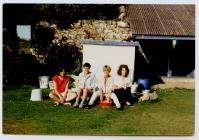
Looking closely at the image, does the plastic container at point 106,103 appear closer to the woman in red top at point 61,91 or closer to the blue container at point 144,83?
A: the woman in red top at point 61,91

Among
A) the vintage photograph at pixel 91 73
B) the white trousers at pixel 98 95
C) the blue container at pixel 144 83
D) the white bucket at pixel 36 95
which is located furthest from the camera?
the blue container at pixel 144 83

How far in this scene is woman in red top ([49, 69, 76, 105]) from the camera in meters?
9.72

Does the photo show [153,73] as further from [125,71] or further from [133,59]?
[125,71]

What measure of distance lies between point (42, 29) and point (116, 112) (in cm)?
336

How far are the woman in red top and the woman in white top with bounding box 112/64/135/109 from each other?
1.13 m

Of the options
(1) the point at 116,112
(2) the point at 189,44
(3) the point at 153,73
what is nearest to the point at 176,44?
(2) the point at 189,44

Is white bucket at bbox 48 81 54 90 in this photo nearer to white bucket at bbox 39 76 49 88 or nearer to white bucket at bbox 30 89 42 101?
white bucket at bbox 39 76 49 88

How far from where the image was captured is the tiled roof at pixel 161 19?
10.1 metres

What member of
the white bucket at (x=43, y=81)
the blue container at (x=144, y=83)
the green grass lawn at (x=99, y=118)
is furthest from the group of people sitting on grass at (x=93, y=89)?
the blue container at (x=144, y=83)

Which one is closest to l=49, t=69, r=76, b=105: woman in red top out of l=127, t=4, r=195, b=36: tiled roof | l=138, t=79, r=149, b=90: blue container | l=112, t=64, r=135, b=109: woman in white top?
l=112, t=64, r=135, b=109: woman in white top

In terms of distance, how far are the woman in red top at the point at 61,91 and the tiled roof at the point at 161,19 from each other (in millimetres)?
2475

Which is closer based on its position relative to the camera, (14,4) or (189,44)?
(14,4)

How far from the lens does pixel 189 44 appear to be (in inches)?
524

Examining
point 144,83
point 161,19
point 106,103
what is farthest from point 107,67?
point 161,19
